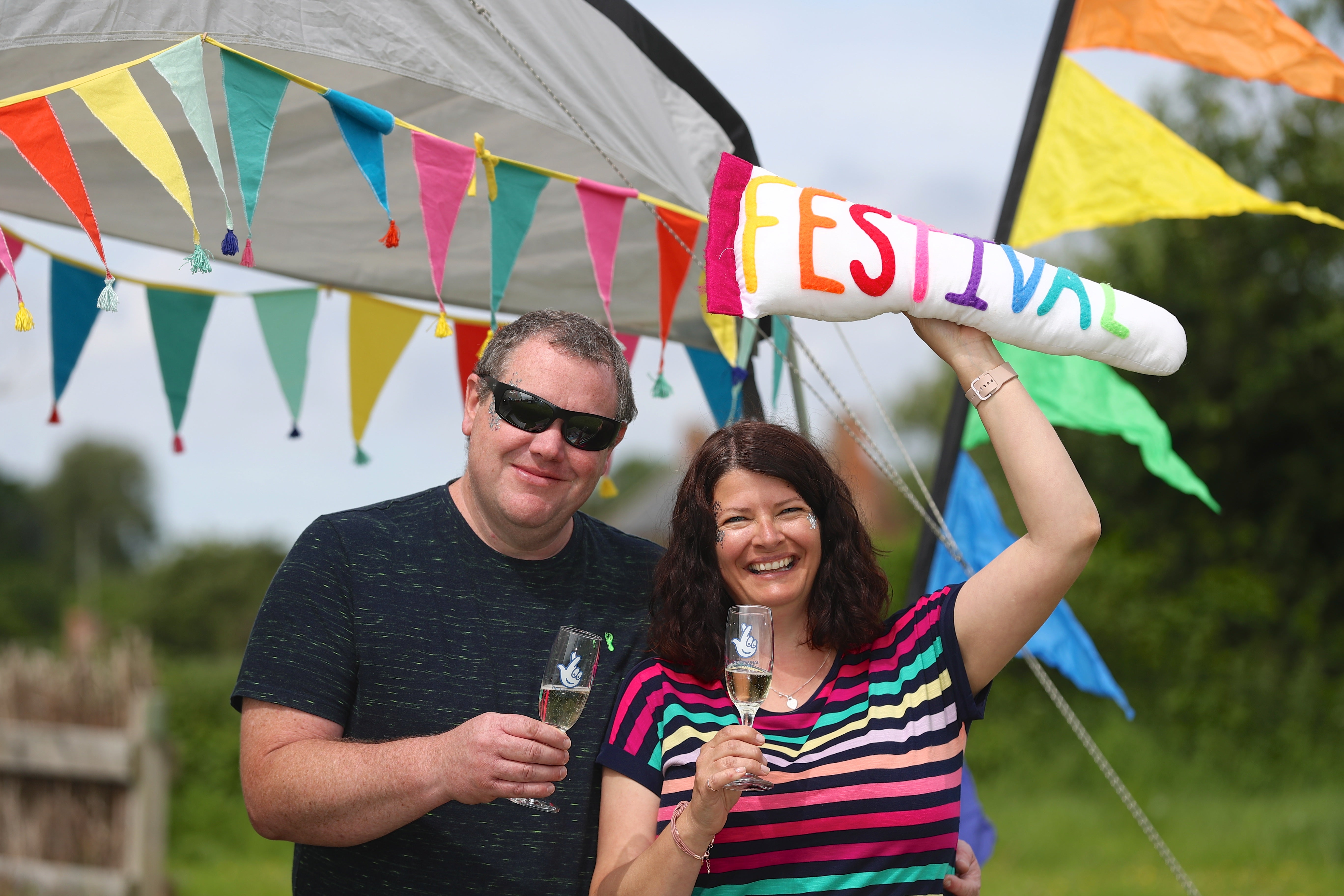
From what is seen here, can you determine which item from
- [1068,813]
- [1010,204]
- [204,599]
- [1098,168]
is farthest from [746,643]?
[204,599]

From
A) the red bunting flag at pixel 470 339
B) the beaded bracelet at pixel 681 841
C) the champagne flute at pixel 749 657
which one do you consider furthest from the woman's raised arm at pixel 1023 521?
the red bunting flag at pixel 470 339

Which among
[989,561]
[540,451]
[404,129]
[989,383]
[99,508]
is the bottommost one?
[99,508]

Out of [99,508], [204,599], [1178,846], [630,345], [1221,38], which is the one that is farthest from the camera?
[99,508]

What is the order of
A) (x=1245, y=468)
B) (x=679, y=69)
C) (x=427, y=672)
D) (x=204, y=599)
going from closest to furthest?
(x=427, y=672) < (x=679, y=69) < (x=1245, y=468) < (x=204, y=599)

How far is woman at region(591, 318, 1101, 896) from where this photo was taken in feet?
5.74

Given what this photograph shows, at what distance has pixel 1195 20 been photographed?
11.3 ft

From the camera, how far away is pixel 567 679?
1.71 metres

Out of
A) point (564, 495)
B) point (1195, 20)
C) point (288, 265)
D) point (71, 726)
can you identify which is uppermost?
point (1195, 20)

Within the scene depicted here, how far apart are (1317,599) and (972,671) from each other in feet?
43.6

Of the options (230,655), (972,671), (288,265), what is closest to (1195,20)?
(972,671)

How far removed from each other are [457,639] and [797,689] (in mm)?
648

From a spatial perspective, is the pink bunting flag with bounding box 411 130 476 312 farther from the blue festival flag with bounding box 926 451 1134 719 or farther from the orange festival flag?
the orange festival flag

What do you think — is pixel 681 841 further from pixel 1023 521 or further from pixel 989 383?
pixel 989 383

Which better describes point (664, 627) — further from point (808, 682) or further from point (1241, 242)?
point (1241, 242)
